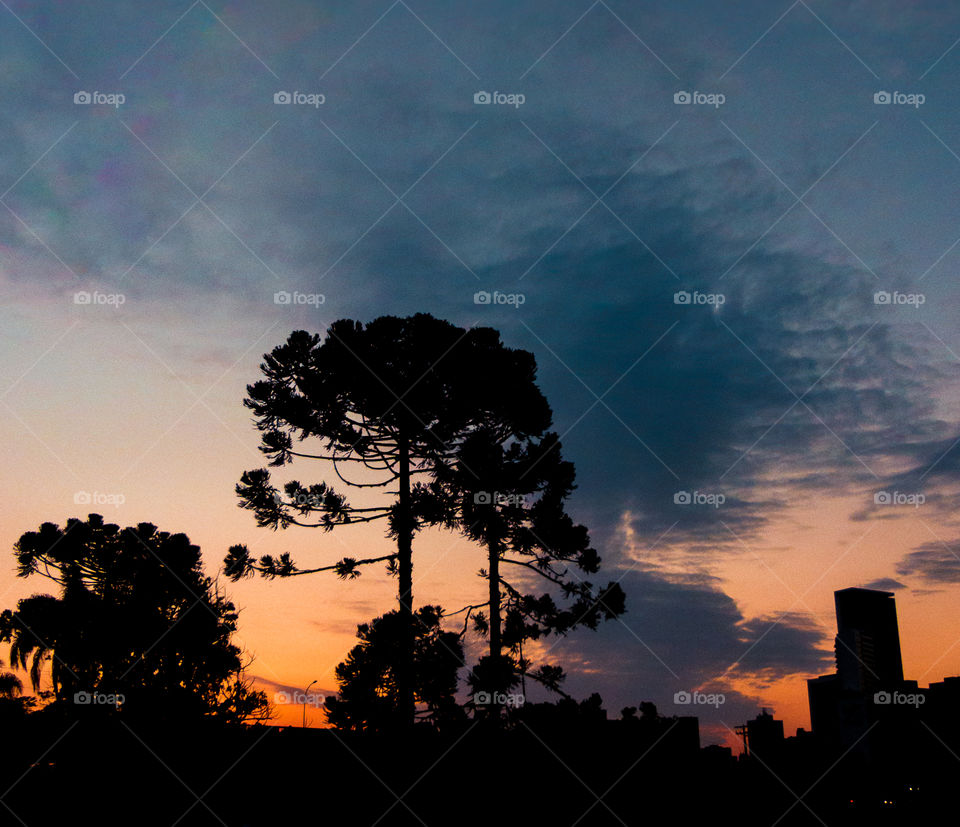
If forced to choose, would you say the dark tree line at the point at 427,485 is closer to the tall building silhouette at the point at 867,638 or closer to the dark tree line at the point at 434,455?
the dark tree line at the point at 434,455

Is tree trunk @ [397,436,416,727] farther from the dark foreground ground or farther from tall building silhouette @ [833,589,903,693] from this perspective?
tall building silhouette @ [833,589,903,693]

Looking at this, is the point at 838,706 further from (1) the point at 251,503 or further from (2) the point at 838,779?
(1) the point at 251,503

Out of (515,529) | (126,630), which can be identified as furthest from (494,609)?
(126,630)

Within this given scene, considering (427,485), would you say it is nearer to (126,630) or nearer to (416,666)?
(416,666)

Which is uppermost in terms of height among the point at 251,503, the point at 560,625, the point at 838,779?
the point at 251,503

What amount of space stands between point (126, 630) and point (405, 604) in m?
19.5

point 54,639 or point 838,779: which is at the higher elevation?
point 54,639

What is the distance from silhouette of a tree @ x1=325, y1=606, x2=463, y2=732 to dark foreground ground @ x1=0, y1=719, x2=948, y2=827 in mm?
2809

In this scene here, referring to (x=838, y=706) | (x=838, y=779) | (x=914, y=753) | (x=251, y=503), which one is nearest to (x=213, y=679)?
(x=251, y=503)

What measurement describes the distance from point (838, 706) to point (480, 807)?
161 m

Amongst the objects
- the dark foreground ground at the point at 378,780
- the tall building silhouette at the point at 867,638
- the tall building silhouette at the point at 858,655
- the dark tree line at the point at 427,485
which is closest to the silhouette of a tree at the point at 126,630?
the dark tree line at the point at 427,485

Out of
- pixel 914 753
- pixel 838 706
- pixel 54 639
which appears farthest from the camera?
pixel 838 706

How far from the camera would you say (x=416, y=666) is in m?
21.6

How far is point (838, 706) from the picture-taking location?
6004 inches
